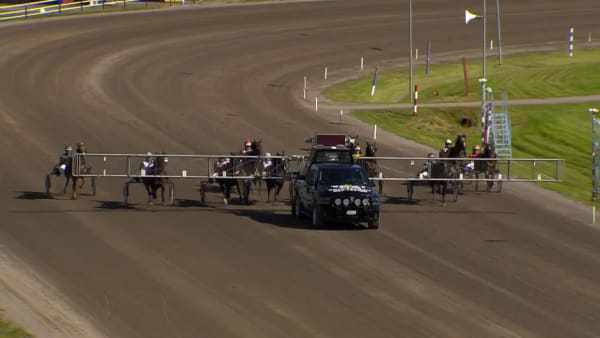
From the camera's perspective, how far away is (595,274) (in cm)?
2680

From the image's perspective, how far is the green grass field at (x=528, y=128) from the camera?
47.8 metres

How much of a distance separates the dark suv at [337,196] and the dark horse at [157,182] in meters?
4.17

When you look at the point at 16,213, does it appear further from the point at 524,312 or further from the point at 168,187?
the point at 524,312

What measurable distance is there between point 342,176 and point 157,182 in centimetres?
598

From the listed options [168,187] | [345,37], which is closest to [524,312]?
[168,187]

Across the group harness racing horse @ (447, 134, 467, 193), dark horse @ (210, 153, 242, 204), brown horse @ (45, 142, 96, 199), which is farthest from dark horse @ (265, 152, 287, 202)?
brown horse @ (45, 142, 96, 199)

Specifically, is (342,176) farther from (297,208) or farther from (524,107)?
(524,107)

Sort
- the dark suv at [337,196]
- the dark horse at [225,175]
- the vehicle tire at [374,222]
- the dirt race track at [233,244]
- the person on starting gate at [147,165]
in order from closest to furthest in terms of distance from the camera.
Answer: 1. the dirt race track at [233,244]
2. the dark suv at [337,196]
3. the vehicle tire at [374,222]
4. the person on starting gate at [147,165]
5. the dark horse at [225,175]

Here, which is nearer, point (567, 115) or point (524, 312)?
point (524, 312)

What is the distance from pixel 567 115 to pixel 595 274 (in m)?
27.5

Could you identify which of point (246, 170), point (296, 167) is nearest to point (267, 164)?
point (246, 170)

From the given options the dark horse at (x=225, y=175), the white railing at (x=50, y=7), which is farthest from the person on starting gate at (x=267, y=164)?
the white railing at (x=50, y=7)

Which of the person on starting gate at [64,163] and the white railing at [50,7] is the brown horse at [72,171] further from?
the white railing at [50,7]

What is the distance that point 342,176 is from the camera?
31.9 metres
